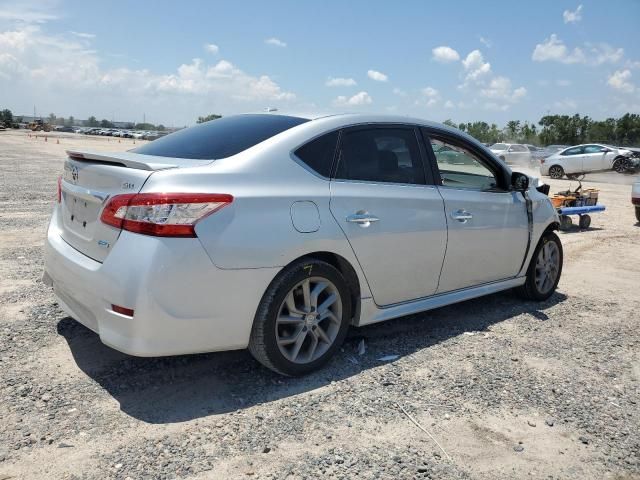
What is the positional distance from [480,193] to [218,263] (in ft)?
8.45

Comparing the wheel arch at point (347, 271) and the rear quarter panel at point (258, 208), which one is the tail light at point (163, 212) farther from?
the wheel arch at point (347, 271)

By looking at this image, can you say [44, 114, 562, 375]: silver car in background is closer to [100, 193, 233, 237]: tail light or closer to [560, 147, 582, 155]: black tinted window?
[100, 193, 233, 237]: tail light

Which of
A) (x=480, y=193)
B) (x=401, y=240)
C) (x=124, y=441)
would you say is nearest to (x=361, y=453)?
(x=124, y=441)

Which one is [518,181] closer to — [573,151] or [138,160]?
[138,160]

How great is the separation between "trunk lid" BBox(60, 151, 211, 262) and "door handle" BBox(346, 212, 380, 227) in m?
0.99

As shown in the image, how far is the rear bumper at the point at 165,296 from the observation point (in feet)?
9.56

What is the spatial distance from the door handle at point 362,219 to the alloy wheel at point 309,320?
0.44m

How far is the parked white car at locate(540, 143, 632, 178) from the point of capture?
24016mm

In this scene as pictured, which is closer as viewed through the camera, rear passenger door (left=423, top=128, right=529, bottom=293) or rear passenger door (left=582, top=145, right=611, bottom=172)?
rear passenger door (left=423, top=128, right=529, bottom=293)

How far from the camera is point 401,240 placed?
393cm

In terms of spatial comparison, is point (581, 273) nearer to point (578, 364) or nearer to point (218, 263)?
point (578, 364)

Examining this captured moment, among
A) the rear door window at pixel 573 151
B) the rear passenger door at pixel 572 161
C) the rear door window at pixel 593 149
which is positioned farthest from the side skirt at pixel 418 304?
the rear door window at pixel 593 149

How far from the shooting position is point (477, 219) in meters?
4.54

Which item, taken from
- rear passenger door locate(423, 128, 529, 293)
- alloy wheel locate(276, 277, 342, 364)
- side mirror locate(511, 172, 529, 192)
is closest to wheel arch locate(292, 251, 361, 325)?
alloy wheel locate(276, 277, 342, 364)
